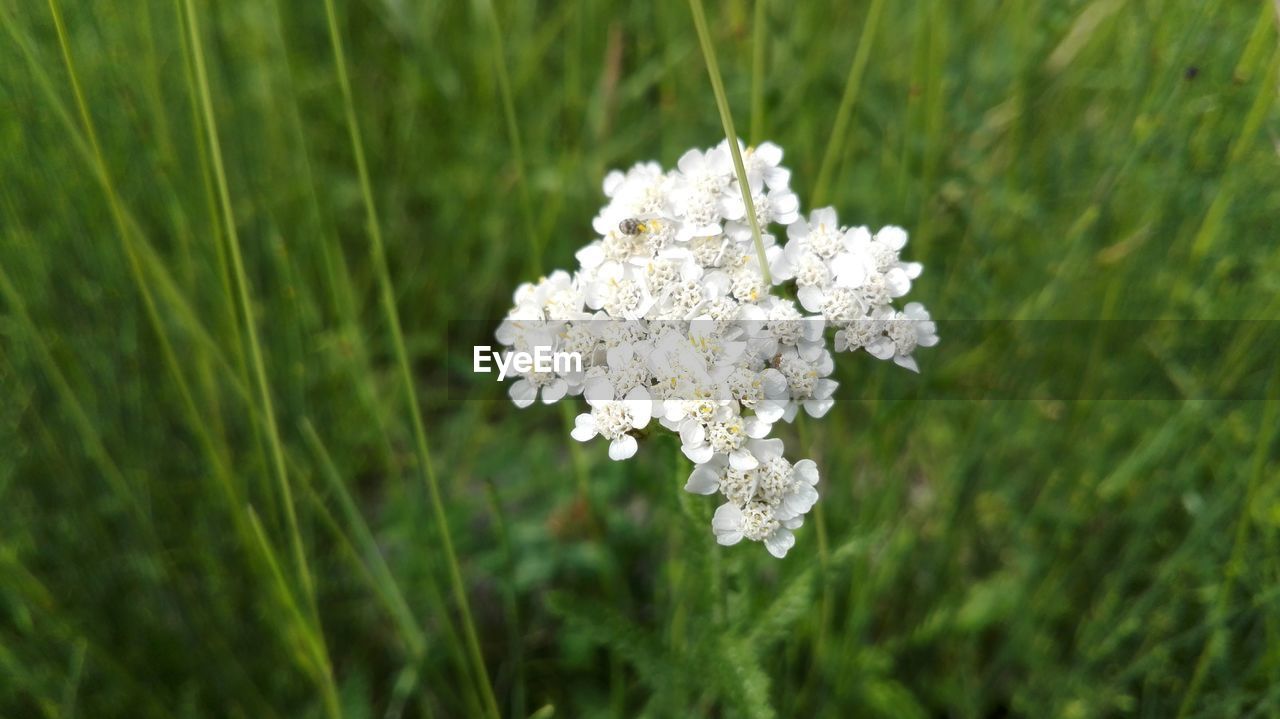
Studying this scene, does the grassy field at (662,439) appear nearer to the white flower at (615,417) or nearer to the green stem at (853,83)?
the green stem at (853,83)

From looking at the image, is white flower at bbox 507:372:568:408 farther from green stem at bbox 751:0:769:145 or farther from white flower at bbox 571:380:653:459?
green stem at bbox 751:0:769:145

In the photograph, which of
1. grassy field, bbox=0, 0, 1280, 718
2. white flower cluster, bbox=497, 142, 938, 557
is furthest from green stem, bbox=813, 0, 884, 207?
white flower cluster, bbox=497, 142, 938, 557

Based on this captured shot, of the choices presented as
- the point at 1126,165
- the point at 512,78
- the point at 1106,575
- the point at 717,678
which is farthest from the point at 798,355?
the point at 512,78

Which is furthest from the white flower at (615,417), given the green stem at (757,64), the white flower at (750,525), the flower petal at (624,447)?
the green stem at (757,64)

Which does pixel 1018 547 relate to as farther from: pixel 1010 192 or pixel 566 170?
pixel 566 170

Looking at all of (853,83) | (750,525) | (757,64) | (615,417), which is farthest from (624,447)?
(853,83)

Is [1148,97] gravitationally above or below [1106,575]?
above

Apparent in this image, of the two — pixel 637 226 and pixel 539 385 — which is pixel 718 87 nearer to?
pixel 637 226
